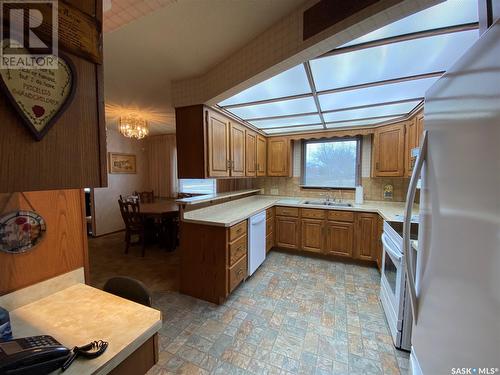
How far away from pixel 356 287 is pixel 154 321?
2.51 meters

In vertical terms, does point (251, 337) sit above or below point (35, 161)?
below

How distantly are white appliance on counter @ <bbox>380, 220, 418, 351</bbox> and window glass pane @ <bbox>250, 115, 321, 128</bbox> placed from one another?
64.1 inches

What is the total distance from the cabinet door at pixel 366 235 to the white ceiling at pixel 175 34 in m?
2.73

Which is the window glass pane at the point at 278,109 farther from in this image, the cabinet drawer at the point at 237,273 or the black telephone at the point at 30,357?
the black telephone at the point at 30,357

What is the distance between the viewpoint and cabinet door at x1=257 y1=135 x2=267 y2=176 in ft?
12.2

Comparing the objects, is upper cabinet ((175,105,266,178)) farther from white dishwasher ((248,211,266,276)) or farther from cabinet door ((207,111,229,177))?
white dishwasher ((248,211,266,276))

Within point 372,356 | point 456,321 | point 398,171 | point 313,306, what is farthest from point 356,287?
point 456,321

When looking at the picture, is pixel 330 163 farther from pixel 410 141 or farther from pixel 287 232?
pixel 287 232

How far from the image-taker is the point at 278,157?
3.95 meters

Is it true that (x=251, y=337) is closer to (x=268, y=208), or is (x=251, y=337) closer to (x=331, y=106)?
(x=268, y=208)

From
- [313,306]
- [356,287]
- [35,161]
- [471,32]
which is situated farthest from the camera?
[356,287]

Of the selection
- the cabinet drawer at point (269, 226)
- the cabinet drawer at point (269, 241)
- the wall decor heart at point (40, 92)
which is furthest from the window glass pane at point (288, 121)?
the wall decor heart at point (40, 92)

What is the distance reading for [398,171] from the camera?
9.48 feet

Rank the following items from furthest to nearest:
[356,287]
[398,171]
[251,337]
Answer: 1. [398,171]
2. [356,287]
3. [251,337]
